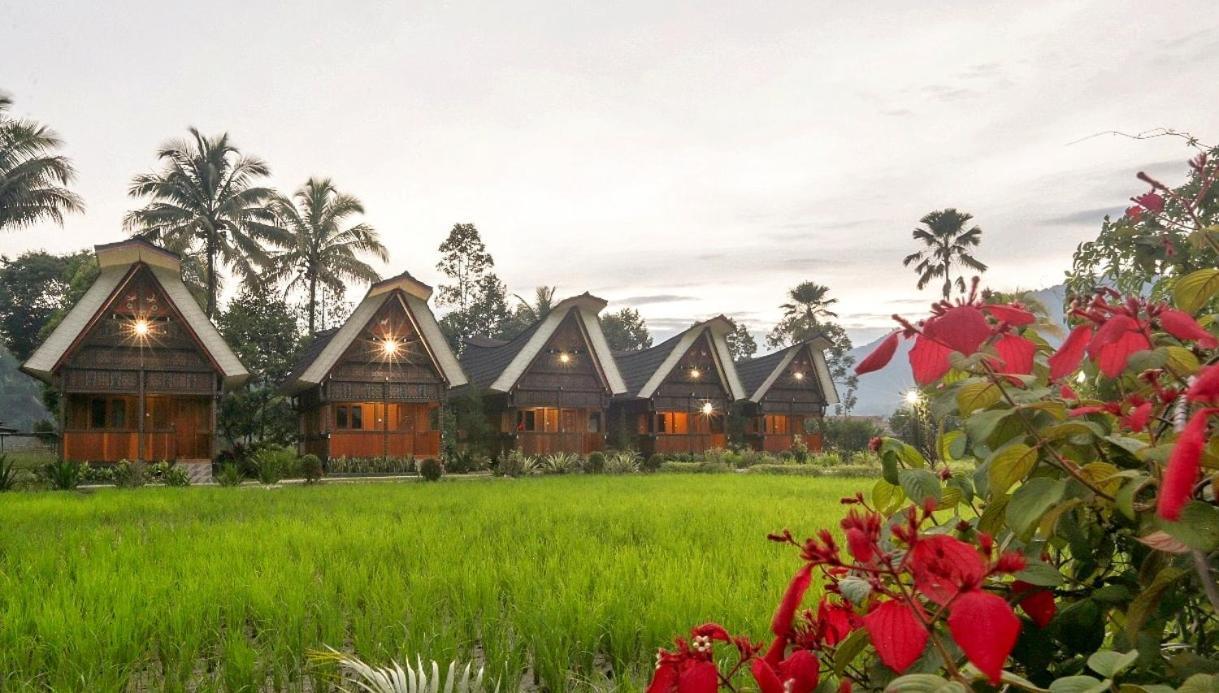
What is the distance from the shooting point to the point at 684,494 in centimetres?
1310

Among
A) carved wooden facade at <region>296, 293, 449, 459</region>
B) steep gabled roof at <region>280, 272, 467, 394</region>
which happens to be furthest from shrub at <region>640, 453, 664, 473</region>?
carved wooden facade at <region>296, 293, 449, 459</region>

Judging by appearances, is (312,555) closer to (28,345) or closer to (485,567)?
(485,567)

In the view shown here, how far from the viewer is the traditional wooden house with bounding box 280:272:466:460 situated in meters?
23.9

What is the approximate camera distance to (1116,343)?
1.16m

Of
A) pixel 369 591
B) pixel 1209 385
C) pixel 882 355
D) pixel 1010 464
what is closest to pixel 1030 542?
pixel 1010 464

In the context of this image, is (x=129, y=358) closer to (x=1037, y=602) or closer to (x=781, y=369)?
(x=781, y=369)

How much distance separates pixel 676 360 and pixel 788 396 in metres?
6.72

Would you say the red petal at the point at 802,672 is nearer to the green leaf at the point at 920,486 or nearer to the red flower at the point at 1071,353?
the green leaf at the point at 920,486

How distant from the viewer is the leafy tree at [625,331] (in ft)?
157

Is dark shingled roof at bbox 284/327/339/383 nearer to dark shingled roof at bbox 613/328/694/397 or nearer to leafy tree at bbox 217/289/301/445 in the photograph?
leafy tree at bbox 217/289/301/445

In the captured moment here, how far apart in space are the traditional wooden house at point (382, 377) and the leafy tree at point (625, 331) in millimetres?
22468

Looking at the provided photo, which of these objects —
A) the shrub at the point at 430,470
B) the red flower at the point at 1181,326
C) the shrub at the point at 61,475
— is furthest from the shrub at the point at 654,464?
the red flower at the point at 1181,326

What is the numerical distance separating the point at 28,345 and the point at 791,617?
5178 cm

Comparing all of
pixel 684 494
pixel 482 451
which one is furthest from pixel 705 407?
pixel 684 494
